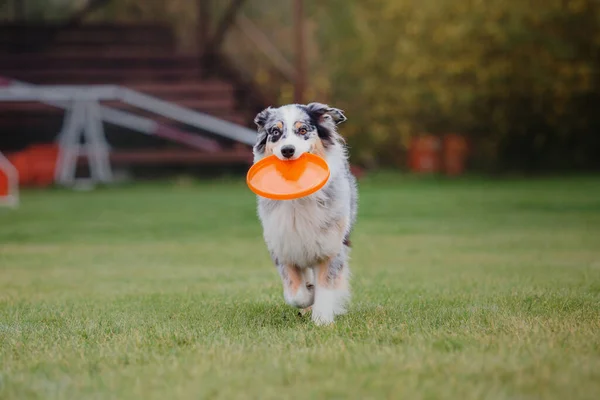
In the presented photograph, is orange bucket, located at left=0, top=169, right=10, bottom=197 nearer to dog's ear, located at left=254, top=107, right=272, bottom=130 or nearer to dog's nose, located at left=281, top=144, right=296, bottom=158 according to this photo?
dog's ear, located at left=254, top=107, right=272, bottom=130

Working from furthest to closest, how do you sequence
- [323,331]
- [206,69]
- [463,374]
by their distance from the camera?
[206,69], [323,331], [463,374]

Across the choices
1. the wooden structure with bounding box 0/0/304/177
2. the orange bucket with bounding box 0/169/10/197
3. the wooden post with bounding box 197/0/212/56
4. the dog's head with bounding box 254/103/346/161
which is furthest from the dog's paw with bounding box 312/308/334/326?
the wooden post with bounding box 197/0/212/56

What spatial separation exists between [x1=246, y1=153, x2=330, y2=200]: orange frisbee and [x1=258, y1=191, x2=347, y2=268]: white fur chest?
18 cm

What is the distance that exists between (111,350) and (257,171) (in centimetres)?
179

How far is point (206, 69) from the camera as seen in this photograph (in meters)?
29.0

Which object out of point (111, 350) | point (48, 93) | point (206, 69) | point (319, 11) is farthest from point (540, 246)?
point (319, 11)

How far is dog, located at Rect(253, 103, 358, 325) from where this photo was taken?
20.4 feet

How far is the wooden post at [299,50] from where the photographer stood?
25078 millimetres

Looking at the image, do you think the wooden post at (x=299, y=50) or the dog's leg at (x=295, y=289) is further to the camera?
the wooden post at (x=299, y=50)

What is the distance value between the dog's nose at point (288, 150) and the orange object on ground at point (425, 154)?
32530 mm

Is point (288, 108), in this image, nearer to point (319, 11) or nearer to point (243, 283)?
point (243, 283)

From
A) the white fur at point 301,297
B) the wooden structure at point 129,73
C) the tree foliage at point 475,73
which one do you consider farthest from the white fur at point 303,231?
the tree foliage at point 475,73

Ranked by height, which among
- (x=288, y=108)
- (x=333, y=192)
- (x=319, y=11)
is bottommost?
(x=333, y=192)

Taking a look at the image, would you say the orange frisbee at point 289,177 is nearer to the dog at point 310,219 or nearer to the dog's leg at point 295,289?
the dog at point 310,219
